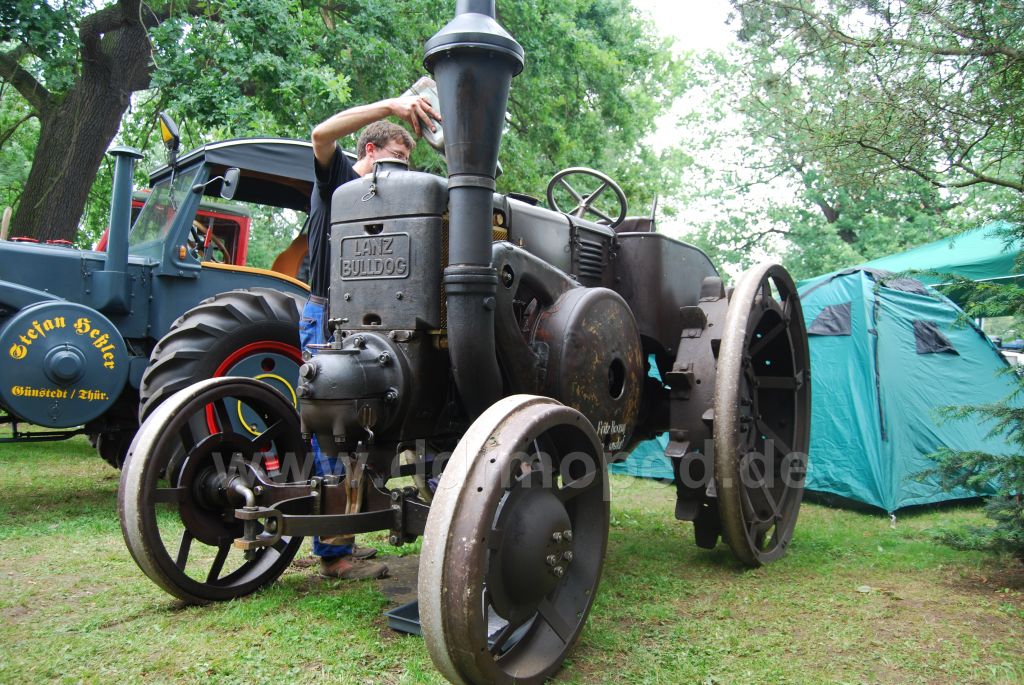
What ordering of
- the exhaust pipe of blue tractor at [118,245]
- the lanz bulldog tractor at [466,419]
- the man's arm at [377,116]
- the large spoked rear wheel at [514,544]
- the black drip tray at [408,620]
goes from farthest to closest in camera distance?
1. the exhaust pipe of blue tractor at [118,245]
2. the man's arm at [377,116]
3. the black drip tray at [408,620]
4. the lanz bulldog tractor at [466,419]
5. the large spoked rear wheel at [514,544]

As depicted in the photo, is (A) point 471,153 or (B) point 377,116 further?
(B) point 377,116

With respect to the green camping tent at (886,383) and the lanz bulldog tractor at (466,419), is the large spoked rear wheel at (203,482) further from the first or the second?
the green camping tent at (886,383)

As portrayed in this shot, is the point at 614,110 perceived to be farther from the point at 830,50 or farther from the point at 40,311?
the point at 40,311

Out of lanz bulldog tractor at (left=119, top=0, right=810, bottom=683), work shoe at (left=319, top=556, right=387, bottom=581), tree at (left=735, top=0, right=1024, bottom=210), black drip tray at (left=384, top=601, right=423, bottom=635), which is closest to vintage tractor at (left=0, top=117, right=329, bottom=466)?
lanz bulldog tractor at (left=119, top=0, right=810, bottom=683)

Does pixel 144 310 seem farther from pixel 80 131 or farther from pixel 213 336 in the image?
pixel 80 131

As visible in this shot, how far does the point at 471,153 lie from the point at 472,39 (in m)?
0.37

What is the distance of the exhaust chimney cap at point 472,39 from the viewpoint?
2637mm

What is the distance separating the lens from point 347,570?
12.6ft

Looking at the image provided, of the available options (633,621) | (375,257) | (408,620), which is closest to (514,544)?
(408,620)


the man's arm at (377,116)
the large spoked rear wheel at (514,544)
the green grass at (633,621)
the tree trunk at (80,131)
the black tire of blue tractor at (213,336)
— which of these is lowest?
the green grass at (633,621)

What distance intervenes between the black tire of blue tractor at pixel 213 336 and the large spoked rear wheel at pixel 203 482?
1.16m

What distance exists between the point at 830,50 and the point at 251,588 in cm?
438

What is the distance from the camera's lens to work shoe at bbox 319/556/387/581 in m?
3.81

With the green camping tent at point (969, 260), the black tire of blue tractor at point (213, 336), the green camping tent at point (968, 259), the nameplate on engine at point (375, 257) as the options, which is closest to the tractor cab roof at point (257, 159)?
the black tire of blue tractor at point (213, 336)
